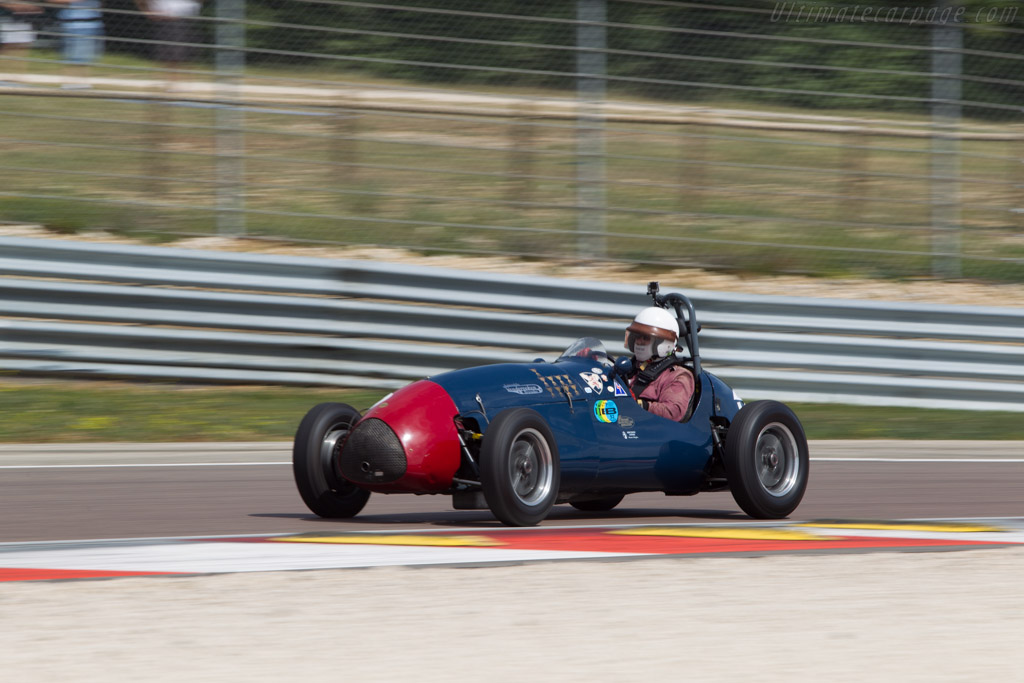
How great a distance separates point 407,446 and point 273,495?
1.87 meters

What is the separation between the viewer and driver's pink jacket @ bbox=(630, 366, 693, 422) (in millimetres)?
7406

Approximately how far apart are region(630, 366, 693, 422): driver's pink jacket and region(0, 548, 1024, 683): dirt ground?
4.68 feet

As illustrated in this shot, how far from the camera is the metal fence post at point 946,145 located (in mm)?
12680

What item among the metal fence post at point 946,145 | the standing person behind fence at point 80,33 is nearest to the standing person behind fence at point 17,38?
the standing person behind fence at point 80,33

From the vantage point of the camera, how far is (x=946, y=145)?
12.9 metres

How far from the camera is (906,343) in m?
11.9

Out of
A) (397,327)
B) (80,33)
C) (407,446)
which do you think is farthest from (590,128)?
(407,446)

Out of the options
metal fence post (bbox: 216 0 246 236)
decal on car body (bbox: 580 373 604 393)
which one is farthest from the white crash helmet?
metal fence post (bbox: 216 0 246 236)

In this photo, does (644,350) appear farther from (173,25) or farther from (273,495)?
(173,25)

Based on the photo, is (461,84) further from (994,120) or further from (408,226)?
(994,120)

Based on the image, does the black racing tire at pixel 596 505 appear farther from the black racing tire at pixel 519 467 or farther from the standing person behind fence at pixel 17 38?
the standing person behind fence at pixel 17 38

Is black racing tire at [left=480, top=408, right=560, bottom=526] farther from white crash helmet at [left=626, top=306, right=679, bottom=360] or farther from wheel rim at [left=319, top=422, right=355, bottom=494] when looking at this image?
white crash helmet at [left=626, top=306, right=679, bottom=360]

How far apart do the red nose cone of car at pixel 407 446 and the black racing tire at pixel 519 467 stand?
22 centimetres

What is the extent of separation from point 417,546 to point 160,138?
718 centimetres
